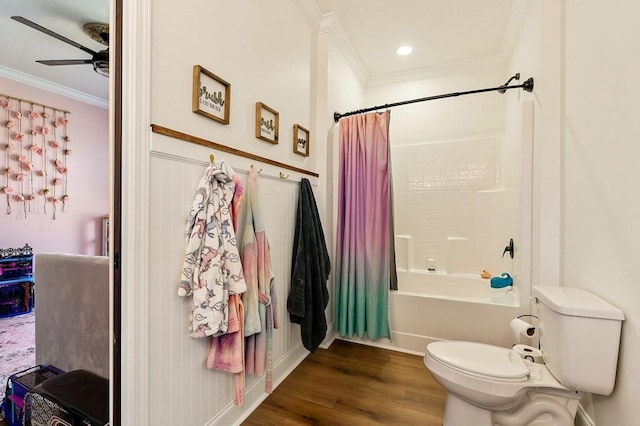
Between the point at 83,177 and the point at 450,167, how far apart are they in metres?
4.79

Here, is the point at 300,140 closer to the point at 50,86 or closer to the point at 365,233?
the point at 365,233

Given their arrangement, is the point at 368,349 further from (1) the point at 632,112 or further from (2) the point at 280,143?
(1) the point at 632,112

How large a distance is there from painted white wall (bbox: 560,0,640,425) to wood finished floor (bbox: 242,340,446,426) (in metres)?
0.82

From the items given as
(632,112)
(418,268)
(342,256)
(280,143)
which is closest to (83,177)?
(280,143)

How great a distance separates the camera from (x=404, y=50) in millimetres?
2793

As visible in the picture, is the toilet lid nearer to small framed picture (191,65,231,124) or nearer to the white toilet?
the white toilet

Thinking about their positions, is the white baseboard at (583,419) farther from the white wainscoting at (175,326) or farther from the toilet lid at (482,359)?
the white wainscoting at (175,326)

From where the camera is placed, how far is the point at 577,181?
144 cm

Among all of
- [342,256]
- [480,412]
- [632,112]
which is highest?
[632,112]

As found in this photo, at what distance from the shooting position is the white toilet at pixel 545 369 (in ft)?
3.60

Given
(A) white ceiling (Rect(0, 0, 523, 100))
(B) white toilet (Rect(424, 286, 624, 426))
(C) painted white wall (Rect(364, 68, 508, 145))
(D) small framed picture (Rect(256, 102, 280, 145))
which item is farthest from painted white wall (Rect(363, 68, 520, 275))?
(D) small framed picture (Rect(256, 102, 280, 145))

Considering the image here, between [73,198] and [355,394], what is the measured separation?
14.3 ft

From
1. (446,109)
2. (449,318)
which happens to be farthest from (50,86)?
(449,318)

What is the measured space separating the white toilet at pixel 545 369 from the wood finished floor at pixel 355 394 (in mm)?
268
